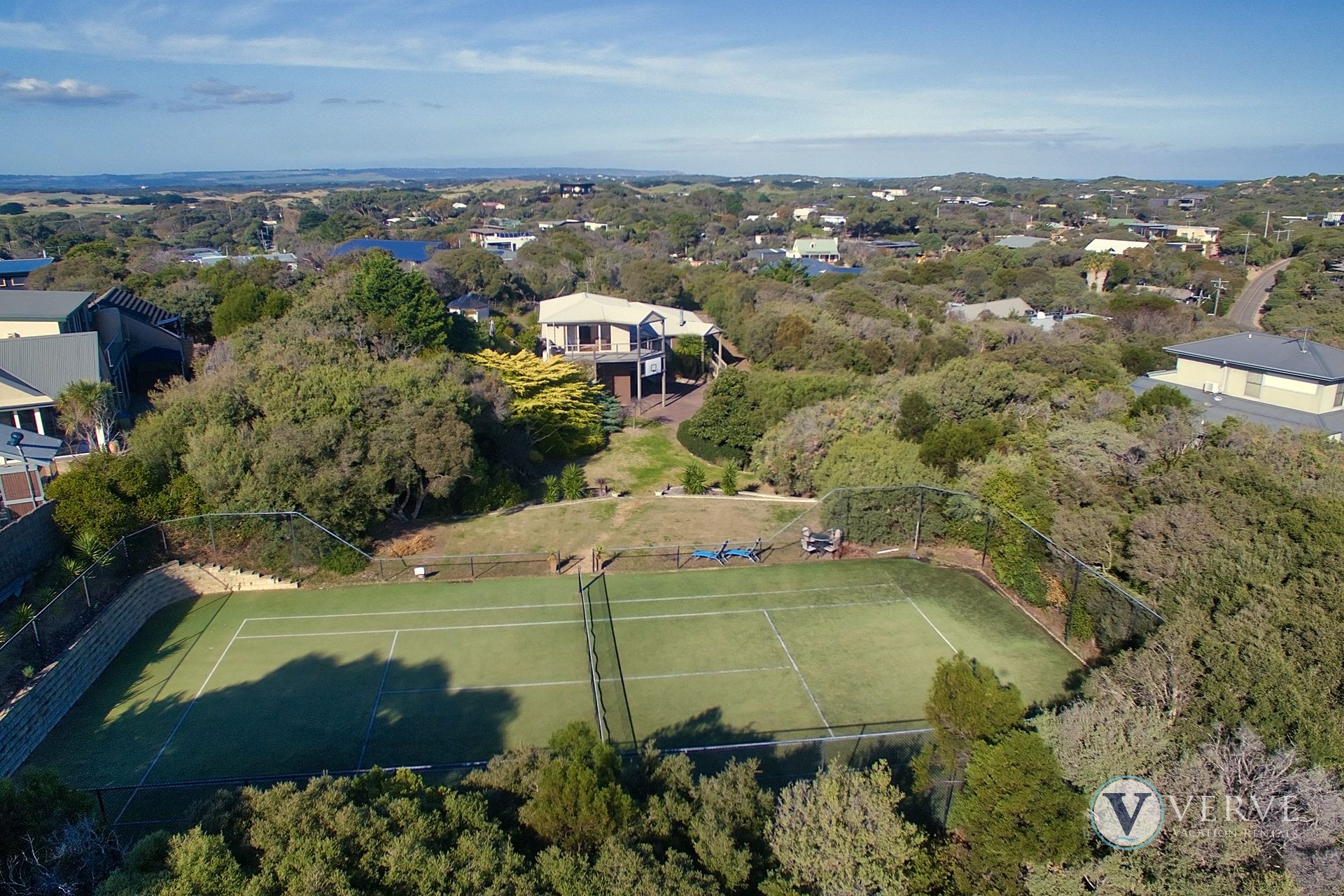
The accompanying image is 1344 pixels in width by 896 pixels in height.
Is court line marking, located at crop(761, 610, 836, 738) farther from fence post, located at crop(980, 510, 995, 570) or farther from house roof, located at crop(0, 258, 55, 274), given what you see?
house roof, located at crop(0, 258, 55, 274)

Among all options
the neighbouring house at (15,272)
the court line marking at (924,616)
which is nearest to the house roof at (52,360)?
the court line marking at (924,616)

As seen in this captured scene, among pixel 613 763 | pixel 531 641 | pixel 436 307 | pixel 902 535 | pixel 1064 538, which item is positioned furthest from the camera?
pixel 436 307

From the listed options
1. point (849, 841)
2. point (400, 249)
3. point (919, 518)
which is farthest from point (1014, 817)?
point (400, 249)

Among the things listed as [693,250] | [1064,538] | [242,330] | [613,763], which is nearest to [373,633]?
[613,763]

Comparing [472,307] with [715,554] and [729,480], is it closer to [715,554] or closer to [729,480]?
[729,480]

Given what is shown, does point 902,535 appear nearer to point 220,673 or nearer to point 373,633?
point 373,633

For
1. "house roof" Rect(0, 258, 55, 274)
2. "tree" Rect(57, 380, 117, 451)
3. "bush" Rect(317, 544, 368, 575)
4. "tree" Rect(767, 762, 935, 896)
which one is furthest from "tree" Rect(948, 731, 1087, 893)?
"house roof" Rect(0, 258, 55, 274)
